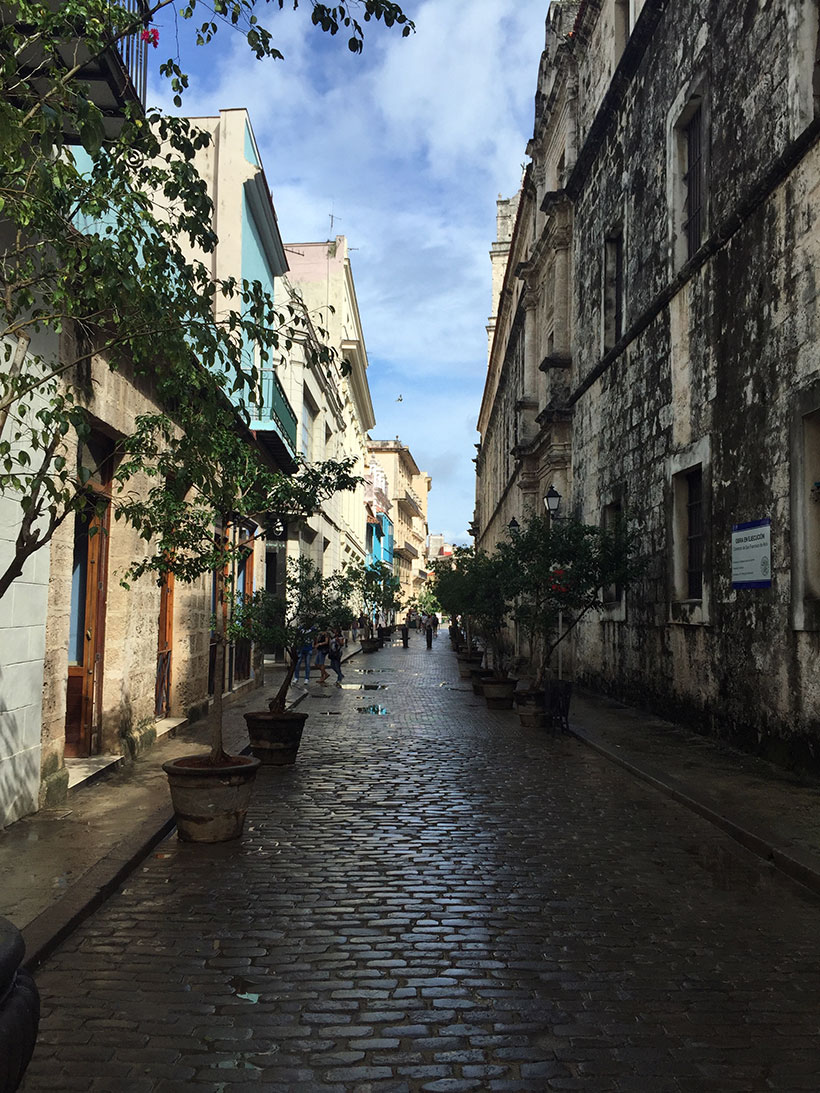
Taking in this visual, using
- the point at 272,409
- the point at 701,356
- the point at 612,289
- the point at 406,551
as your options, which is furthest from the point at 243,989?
the point at 406,551

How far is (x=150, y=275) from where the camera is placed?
423 cm

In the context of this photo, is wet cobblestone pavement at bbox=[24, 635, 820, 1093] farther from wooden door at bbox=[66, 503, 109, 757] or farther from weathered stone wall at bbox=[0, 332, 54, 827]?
wooden door at bbox=[66, 503, 109, 757]

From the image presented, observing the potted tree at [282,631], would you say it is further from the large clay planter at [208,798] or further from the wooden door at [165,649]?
the large clay planter at [208,798]

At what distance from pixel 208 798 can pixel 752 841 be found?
3804 mm

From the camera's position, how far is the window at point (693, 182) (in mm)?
13617

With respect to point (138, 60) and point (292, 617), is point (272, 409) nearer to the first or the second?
point (292, 617)

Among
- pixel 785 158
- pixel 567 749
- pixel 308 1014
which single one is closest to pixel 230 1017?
pixel 308 1014

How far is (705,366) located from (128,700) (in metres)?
8.23

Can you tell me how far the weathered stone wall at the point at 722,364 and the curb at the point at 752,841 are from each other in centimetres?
152

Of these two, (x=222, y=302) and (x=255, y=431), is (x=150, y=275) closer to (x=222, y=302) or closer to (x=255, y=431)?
(x=222, y=302)

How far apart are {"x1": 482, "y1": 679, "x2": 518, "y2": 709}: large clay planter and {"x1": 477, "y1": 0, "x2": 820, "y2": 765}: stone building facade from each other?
1.89 m

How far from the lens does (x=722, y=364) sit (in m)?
11.6

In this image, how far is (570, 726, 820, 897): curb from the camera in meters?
5.67

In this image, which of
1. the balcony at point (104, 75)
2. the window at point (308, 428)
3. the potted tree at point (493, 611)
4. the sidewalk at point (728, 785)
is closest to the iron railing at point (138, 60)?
the balcony at point (104, 75)
